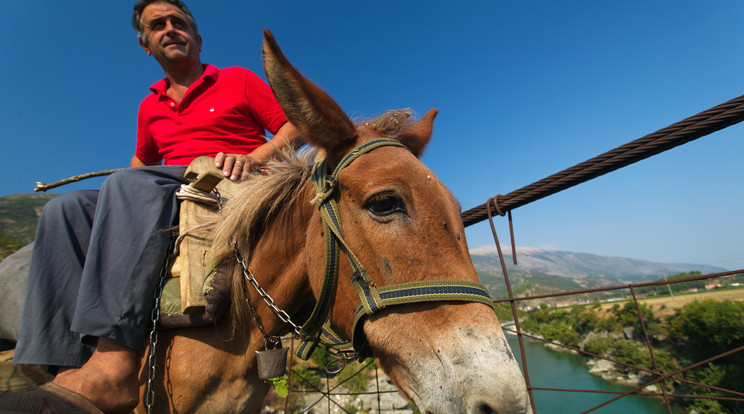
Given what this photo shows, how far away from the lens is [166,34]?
293 centimetres

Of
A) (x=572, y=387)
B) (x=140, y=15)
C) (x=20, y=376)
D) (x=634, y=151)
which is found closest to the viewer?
(x=20, y=376)

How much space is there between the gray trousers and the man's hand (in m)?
0.39

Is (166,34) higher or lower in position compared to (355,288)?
higher

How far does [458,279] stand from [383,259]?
1.24 feet

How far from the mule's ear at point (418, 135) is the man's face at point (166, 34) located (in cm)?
233

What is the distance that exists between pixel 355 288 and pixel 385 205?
0.46 m

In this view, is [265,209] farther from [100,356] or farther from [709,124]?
[709,124]

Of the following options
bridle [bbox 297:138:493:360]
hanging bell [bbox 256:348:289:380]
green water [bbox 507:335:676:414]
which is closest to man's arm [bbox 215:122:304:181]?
bridle [bbox 297:138:493:360]

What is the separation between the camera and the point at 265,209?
6.78 feet

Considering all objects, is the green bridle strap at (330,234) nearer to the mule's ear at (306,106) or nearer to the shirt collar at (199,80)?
the mule's ear at (306,106)

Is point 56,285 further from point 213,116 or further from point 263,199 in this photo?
point 213,116

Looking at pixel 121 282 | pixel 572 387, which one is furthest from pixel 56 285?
pixel 572 387

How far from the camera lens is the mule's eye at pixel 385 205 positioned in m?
1.62

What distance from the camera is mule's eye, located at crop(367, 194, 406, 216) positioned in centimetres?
162
